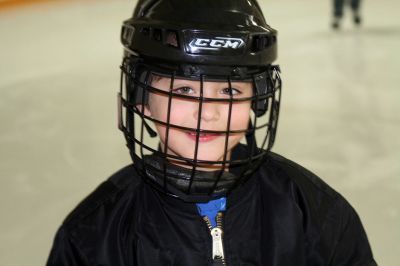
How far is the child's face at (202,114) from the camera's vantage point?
857 millimetres

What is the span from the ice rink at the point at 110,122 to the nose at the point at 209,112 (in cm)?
86

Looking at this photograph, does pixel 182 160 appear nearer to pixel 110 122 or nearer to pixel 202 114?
pixel 202 114

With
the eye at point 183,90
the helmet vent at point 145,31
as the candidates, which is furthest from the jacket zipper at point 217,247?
the helmet vent at point 145,31

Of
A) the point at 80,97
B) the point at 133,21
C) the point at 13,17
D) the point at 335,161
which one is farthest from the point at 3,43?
the point at 133,21

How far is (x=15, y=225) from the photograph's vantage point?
163 cm

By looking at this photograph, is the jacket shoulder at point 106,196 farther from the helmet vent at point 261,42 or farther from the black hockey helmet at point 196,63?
the helmet vent at point 261,42

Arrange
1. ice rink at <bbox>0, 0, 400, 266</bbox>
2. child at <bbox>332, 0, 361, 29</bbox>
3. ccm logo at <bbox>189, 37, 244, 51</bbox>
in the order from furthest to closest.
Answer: child at <bbox>332, 0, 361, 29</bbox>, ice rink at <bbox>0, 0, 400, 266</bbox>, ccm logo at <bbox>189, 37, 244, 51</bbox>

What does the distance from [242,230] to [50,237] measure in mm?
824

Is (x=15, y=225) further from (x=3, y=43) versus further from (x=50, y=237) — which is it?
(x=3, y=43)

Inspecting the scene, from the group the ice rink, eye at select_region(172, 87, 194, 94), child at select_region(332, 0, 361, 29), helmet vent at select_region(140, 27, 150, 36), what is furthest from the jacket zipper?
child at select_region(332, 0, 361, 29)

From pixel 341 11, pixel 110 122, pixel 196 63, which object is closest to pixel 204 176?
pixel 196 63

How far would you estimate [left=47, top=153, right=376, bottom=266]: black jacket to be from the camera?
939 mm

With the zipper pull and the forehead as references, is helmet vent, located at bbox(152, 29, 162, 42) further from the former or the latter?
the zipper pull

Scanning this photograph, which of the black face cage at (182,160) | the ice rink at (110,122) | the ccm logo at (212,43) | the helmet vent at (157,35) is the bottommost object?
the ice rink at (110,122)
